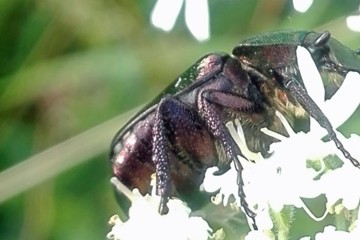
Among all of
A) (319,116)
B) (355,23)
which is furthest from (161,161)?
(355,23)

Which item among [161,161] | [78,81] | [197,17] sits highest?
[78,81]

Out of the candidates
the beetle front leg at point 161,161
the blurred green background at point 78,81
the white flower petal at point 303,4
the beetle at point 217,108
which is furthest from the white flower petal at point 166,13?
the beetle front leg at point 161,161

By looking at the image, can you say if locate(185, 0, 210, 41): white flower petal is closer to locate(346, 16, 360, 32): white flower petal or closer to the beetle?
locate(346, 16, 360, 32): white flower petal

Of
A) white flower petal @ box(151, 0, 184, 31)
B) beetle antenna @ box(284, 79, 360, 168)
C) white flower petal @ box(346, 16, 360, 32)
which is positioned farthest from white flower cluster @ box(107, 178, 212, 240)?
white flower petal @ box(151, 0, 184, 31)

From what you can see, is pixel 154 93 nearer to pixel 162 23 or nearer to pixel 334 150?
pixel 162 23

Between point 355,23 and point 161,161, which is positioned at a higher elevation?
point 355,23

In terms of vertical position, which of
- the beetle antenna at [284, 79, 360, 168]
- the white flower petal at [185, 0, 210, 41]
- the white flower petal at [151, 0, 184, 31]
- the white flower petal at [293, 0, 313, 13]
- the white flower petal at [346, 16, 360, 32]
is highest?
the white flower petal at [151, 0, 184, 31]

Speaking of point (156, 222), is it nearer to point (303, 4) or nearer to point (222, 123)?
point (222, 123)
